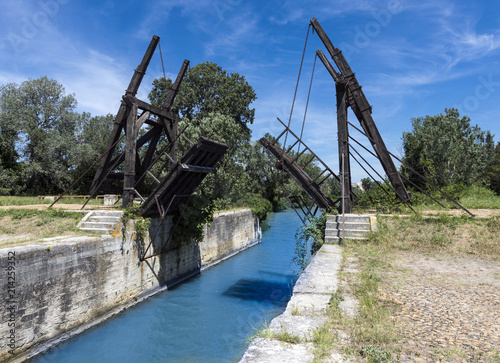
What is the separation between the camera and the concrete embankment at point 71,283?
21.1ft

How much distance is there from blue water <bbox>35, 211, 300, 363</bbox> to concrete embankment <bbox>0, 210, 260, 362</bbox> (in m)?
0.43

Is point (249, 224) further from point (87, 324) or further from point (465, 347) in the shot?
point (465, 347)

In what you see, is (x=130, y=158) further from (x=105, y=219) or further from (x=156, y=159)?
(x=105, y=219)

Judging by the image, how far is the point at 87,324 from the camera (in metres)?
8.37

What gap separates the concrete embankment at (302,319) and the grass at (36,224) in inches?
290

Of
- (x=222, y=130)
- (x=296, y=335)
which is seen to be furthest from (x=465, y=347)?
(x=222, y=130)

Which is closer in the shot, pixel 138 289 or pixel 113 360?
pixel 113 360

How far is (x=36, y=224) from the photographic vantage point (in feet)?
A: 31.8

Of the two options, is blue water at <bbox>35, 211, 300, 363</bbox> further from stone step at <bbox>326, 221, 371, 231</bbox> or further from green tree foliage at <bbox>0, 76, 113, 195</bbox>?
green tree foliage at <bbox>0, 76, 113, 195</bbox>

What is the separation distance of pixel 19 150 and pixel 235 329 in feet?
93.3

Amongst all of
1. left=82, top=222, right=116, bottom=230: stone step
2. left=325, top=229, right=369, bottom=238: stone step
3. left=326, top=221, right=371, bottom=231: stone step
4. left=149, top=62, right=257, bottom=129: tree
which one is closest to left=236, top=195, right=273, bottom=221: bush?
left=149, top=62, right=257, bottom=129: tree

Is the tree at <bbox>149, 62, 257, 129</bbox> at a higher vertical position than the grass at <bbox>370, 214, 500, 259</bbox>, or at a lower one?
higher

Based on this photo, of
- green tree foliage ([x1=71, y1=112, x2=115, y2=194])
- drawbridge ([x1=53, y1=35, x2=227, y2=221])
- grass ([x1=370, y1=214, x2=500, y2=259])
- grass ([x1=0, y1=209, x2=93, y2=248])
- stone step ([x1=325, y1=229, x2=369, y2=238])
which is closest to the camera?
grass ([x1=370, y1=214, x2=500, y2=259])

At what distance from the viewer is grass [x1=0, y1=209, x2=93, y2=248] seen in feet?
29.4
